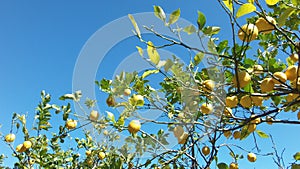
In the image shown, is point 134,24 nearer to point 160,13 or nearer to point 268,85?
point 160,13

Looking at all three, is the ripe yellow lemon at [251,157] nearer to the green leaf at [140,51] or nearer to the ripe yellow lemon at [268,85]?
the ripe yellow lemon at [268,85]

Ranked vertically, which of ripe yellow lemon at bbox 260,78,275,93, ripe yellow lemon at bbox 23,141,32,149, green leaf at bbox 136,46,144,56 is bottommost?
ripe yellow lemon at bbox 260,78,275,93

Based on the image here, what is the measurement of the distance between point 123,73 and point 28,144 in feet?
3.22

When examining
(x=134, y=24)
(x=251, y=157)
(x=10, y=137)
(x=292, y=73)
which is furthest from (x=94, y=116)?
(x=10, y=137)

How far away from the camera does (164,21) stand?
0.89m

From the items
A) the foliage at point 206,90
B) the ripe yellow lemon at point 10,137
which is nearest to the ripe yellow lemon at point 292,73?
the foliage at point 206,90

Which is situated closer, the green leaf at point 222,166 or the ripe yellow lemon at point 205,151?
the green leaf at point 222,166

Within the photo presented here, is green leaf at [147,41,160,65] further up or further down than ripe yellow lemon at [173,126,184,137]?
further up

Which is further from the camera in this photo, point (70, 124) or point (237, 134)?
point (70, 124)

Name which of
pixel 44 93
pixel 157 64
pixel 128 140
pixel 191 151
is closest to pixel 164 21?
pixel 157 64

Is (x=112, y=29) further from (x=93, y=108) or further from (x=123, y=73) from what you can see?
(x=93, y=108)

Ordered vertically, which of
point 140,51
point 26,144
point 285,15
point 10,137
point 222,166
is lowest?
point 222,166

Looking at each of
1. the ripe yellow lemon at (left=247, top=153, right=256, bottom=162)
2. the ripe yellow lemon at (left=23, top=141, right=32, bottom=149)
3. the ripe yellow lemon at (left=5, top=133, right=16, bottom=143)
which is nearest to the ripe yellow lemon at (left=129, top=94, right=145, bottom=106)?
the ripe yellow lemon at (left=247, top=153, right=256, bottom=162)

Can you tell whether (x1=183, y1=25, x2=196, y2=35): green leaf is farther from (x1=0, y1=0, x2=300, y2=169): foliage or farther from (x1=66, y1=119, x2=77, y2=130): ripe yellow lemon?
(x1=66, y1=119, x2=77, y2=130): ripe yellow lemon
